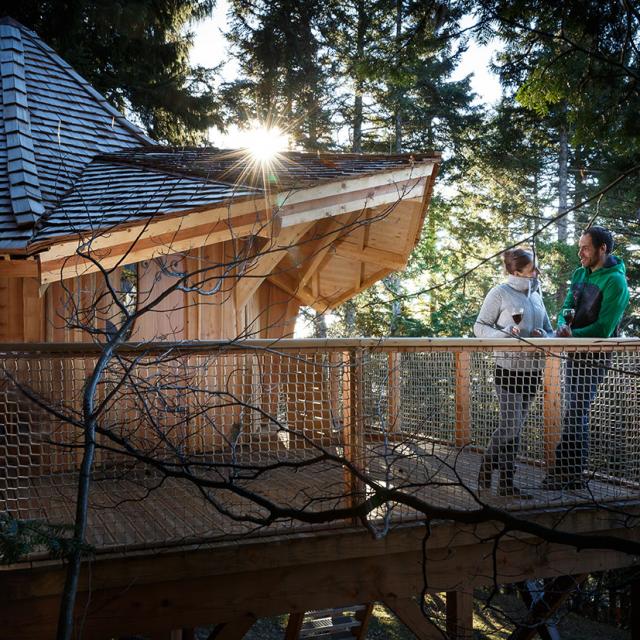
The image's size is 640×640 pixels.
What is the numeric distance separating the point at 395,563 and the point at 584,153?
57.3 feet

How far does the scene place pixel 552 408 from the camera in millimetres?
5551

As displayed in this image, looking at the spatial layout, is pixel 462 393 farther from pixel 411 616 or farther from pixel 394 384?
pixel 411 616

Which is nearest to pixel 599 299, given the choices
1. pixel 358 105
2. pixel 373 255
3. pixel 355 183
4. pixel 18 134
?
pixel 355 183

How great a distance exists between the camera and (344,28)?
787 inches

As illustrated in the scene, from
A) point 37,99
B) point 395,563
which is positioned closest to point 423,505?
point 395,563

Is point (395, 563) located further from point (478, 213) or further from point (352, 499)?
point (478, 213)

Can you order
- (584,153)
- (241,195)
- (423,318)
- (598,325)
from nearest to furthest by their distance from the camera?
(598,325) < (241,195) < (423,318) < (584,153)

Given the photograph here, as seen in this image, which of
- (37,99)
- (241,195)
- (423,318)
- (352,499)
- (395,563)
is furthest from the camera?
(423,318)

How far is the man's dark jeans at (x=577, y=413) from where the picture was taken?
523 cm

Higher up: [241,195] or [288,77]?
[288,77]

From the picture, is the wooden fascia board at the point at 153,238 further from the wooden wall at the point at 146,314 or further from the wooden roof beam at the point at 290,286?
the wooden roof beam at the point at 290,286

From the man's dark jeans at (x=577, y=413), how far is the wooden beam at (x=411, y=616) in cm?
149

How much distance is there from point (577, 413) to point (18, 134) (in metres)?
6.65

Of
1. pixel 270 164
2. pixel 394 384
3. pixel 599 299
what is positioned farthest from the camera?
pixel 270 164
